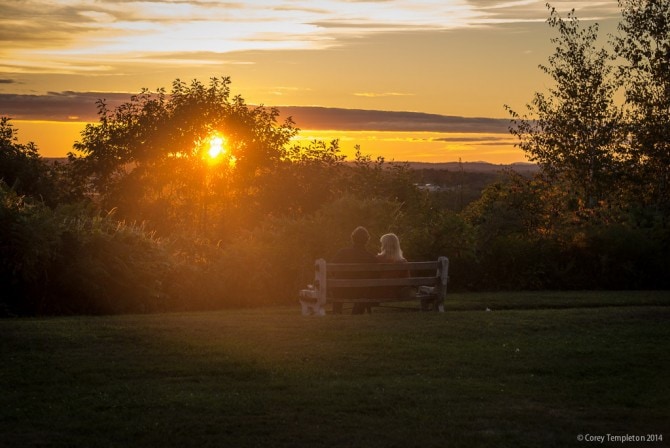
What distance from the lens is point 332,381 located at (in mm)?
10984

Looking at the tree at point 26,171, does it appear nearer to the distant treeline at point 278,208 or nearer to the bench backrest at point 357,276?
the distant treeline at point 278,208

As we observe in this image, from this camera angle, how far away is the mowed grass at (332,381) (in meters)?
9.16

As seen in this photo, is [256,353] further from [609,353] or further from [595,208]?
[595,208]

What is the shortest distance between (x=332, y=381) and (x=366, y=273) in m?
5.67

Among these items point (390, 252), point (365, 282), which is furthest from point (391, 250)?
point (365, 282)

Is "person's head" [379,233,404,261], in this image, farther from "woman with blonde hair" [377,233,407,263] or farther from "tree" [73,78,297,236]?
"tree" [73,78,297,236]

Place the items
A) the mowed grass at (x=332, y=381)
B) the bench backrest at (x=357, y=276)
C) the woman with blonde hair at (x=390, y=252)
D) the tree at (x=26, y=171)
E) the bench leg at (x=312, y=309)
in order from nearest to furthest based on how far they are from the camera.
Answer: the mowed grass at (x=332, y=381) < the bench backrest at (x=357, y=276) < the bench leg at (x=312, y=309) < the woman with blonde hair at (x=390, y=252) < the tree at (x=26, y=171)

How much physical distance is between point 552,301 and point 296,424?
13.5 metres

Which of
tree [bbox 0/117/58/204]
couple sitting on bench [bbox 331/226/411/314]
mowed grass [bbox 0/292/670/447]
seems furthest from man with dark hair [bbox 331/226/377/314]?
tree [bbox 0/117/58/204]

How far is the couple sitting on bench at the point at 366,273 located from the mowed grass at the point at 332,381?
652 millimetres

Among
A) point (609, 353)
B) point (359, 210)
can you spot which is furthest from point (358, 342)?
point (359, 210)

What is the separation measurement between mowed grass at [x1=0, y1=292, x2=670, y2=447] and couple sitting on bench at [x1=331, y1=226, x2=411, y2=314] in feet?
2.14

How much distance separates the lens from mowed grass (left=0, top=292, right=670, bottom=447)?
916 cm

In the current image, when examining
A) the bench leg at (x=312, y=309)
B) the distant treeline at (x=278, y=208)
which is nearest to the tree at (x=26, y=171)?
the distant treeline at (x=278, y=208)
